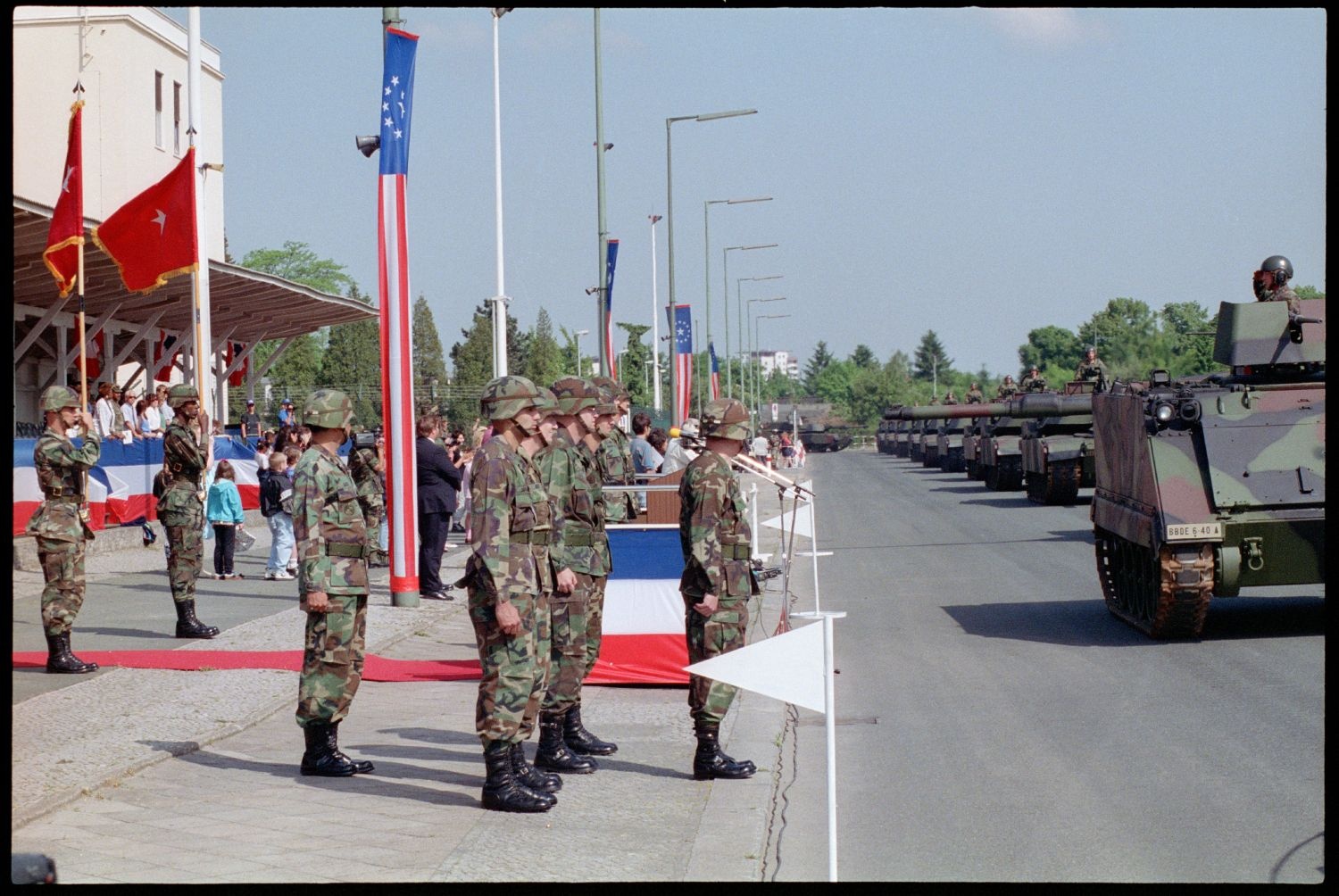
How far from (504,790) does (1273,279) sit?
10755 mm

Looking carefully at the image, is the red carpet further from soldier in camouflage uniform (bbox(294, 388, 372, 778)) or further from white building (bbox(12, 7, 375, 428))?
white building (bbox(12, 7, 375, 428))

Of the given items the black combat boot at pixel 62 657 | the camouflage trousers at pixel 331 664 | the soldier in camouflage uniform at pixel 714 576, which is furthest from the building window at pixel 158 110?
the soldier in camouflage uniform at pixel 714 576

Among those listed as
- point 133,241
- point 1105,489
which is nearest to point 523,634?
point 1105,489

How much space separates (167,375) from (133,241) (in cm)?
1380

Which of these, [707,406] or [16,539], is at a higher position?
[707,406]

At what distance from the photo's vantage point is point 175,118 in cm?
3353

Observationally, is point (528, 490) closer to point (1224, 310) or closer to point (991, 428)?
point (1224, 310)

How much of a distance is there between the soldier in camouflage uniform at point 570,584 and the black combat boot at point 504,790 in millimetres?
909

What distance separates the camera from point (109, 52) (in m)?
30.3

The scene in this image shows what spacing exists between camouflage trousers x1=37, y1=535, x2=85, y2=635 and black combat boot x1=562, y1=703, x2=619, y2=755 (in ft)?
13.9

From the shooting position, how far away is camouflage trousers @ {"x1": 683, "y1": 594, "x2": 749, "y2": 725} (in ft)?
26.2

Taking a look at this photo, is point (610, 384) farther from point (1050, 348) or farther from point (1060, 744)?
point (1050, 348)

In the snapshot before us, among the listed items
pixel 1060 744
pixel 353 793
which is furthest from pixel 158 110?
pixel 1060 744

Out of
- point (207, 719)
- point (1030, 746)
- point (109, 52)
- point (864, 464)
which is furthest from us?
point (864, 464)
